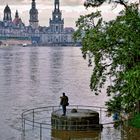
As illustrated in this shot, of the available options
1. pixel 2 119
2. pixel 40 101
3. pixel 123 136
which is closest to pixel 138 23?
pixel 123 136

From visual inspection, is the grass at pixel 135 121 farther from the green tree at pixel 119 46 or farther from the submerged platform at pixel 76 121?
the submerged platform at pixel 76 121

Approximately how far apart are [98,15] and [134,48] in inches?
155

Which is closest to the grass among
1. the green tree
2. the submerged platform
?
the green tree

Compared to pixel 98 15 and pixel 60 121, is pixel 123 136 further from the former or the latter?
pixel 98 15

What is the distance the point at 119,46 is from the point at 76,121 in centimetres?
659

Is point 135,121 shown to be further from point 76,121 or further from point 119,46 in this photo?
point 119,46

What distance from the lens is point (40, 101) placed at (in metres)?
53.0

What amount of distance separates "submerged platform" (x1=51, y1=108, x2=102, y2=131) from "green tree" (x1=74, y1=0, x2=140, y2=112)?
253 centimetres

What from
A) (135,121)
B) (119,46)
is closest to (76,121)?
(135,121)

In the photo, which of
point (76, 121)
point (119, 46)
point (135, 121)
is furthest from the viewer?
point (76, 121)

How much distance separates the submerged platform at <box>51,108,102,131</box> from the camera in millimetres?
31052

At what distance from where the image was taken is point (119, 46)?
→ 2706 centimetres

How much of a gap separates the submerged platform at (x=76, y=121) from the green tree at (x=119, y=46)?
253 centimetres

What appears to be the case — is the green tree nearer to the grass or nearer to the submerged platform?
the grass
